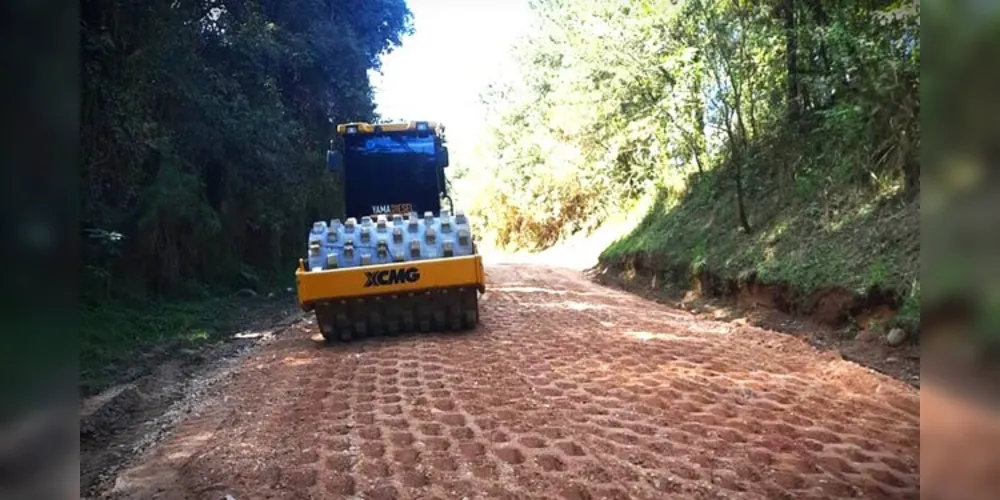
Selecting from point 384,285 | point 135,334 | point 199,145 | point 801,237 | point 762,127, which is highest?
point 762,127

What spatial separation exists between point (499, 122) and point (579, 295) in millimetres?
19629

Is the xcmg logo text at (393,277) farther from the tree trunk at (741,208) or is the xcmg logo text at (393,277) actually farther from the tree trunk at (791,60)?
the tree trunk at (791,60)

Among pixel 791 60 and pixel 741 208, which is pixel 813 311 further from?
pixel 791 60

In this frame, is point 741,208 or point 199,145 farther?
point 199,145

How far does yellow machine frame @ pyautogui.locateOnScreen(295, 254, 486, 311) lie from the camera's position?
295 inches

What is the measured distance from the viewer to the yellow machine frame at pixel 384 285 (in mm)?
7504

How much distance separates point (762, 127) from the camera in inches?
502

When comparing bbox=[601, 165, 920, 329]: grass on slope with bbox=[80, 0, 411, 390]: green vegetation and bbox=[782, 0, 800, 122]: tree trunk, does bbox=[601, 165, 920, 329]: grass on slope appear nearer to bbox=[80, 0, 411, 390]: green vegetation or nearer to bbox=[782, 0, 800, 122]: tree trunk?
bbox=[782, 0, 800, 122]: tree trunk

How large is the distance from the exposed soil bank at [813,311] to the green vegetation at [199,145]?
7.03 metres
